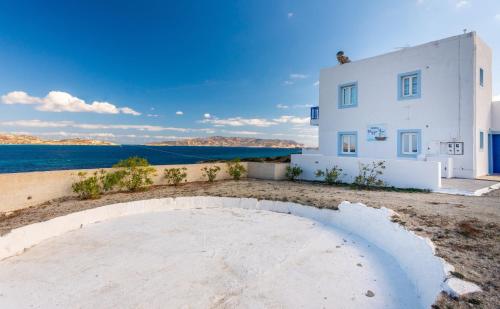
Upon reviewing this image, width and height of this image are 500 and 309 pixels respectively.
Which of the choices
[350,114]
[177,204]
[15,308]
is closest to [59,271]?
[15,308]

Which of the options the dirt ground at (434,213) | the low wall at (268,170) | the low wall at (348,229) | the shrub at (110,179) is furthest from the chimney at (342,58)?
the shrub at (110,179)

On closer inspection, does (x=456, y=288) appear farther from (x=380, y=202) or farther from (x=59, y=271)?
(x=59, y=271)

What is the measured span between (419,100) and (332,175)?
5.20 meters

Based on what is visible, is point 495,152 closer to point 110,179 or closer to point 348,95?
point 348,95

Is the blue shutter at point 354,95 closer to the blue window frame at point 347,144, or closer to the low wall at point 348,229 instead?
the blue window frame at point 347,144

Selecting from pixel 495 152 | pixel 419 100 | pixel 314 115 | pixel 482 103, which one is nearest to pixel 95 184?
pixel 314 115

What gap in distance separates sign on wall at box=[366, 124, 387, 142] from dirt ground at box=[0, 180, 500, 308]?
4644 millimetres

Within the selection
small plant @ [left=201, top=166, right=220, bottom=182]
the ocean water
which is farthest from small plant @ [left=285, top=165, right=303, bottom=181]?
the ocean water

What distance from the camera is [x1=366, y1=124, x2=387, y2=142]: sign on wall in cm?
1235

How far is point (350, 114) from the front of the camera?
13.6 meters

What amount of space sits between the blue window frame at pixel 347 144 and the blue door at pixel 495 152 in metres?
5.87

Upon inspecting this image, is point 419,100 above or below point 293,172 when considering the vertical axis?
above

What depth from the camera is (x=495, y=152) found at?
11953mm

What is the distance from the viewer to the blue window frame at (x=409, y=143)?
11.4 metres
